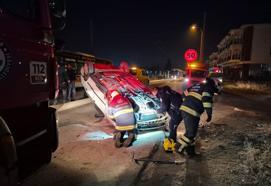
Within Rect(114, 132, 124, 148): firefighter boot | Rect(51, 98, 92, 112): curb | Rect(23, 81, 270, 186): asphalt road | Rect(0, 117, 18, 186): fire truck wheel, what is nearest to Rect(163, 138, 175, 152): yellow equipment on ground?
Rect(23, 81, 270, 186): asphalt road

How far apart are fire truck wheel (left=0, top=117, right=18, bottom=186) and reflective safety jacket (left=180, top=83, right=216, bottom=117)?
136 inches

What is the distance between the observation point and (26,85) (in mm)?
2938

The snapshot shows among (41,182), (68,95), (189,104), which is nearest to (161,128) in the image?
(189,104)

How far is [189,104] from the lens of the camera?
16.2 feet

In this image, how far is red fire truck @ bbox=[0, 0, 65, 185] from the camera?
254cm

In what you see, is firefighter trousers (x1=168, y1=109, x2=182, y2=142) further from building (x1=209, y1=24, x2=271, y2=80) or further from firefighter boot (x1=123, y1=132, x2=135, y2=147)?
building (x1=209, y1=24, x2=271, y2=80)

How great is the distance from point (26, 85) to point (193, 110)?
328 cm

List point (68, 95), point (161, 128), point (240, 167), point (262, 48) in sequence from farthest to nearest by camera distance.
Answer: point (262, 48) < point (68, 95) < point (161, 128) < point (240, 167)

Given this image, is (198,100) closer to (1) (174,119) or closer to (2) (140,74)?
(1) (174,119)

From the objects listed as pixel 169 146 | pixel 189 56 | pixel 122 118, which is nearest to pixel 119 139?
pixel 122 118

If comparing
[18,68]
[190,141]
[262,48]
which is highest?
[262,48]

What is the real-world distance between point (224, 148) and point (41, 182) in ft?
13.0

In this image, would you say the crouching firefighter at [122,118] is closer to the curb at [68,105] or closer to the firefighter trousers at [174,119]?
the firefighter trousers at [174,119]

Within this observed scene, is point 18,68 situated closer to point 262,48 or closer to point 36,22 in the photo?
point 36,22
